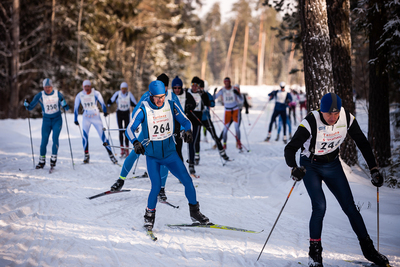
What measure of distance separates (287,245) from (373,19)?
22.6 ft

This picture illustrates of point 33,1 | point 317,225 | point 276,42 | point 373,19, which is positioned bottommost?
point 317,225

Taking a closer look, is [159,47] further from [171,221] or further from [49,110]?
[171,221]

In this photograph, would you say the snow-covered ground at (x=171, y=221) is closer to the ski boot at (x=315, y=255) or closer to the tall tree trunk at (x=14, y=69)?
the ski boot at (x=315, y=255)

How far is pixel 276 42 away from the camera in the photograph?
194ft

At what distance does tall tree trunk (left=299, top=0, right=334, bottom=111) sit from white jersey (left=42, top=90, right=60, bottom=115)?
6528 mm

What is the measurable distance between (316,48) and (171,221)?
181 inches

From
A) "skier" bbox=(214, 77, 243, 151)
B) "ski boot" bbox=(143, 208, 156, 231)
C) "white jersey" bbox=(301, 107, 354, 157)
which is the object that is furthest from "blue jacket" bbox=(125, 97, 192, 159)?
"skier" bbox=(214, 77, 243, 151)

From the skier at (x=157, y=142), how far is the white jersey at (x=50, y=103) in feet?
15.9

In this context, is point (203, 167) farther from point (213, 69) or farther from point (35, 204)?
point (213, 69)

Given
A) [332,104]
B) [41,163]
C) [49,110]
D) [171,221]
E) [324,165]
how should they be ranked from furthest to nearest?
[41,163] → [49,110] → [171,221] → [324,165] → [332,104]

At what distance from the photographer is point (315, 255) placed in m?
3.43

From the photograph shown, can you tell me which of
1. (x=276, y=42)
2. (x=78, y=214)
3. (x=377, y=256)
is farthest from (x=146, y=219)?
(x=276, y=42)

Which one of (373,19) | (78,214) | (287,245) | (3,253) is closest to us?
(3,253)

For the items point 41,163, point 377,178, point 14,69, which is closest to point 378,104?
point 377,178
